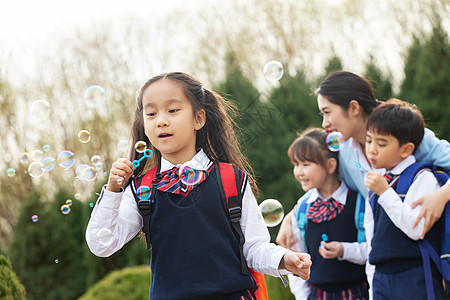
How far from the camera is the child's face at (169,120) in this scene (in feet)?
7.42

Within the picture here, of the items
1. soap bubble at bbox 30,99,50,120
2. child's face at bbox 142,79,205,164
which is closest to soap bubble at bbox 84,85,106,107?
soap bubble at bbox 30,99,50,120

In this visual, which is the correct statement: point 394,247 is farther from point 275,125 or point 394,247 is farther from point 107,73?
point 107,73

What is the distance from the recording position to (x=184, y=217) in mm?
2158

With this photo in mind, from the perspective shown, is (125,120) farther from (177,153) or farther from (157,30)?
(177,153)

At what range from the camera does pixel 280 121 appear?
6848 mm

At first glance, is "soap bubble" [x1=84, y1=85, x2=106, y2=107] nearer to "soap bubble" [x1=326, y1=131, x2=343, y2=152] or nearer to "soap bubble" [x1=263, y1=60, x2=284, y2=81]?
"soap bubble" [x1=263, y1=60, x2=284, y2=81]

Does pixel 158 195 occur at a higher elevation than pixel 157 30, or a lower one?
lower

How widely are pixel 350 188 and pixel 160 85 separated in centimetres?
175

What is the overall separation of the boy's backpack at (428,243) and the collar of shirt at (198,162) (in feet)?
3.89

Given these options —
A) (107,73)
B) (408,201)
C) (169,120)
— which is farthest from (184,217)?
(107,73)

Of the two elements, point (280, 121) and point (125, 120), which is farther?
point (125, 120)

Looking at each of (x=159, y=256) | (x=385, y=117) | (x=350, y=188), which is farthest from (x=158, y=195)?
(x=350, y=188)

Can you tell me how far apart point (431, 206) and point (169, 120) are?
1463mm

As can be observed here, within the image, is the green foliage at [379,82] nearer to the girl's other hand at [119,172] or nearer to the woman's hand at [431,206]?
the woman's hand at [431,206]
